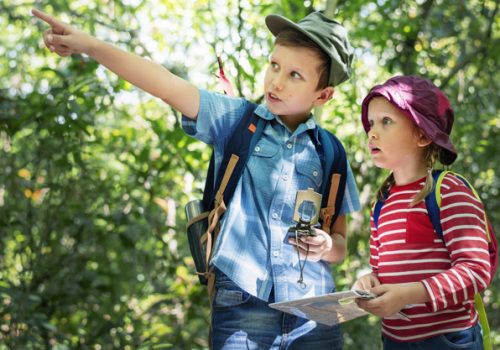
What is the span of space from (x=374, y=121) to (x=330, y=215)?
35cm

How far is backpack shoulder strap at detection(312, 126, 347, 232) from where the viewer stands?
2.42m

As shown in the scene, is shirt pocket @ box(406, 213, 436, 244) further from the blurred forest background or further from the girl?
the blurred forest background

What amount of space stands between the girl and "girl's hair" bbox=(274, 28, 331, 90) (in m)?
0.17

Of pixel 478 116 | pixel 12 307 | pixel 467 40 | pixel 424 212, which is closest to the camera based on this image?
pixel 424 212

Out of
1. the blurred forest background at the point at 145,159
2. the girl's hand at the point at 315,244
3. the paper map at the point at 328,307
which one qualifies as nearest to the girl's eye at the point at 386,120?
the girl's hand at the point at 315,244

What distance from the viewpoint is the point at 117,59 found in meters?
2.11

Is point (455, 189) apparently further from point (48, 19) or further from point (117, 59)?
point (48, 19)

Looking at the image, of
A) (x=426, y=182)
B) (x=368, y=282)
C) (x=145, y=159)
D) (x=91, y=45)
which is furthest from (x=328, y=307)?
(x=145, y=159)

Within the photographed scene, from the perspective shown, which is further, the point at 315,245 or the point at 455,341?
the point at 315,245

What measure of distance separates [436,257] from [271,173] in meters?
0.56

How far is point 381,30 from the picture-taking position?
423 centimetres

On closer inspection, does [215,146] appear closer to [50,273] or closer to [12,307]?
[12,307]

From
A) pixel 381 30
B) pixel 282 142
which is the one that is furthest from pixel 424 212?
pixel 381 30

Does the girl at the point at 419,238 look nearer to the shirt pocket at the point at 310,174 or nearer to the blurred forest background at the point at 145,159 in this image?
the shirt pocket at the point at 310,174
